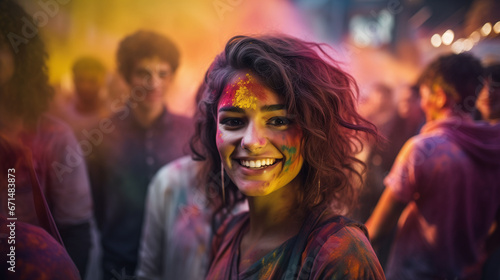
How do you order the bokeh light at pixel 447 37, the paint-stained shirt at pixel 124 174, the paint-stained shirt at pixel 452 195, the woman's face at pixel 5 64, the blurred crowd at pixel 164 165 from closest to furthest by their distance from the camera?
1. the woman's face at pixel 5 64
2. the blurred crowd at pixel 164 165
3. the paint-stained shirt at pixel 452 195
4. the bokeh light at pixel 447 37
5. the paint-stained shirt at pixel 124 174

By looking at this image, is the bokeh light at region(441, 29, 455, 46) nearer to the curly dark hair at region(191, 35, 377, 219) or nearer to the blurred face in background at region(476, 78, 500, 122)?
the blurred face in background at region(476, 78, 500, 122)

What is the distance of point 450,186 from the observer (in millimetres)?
2197

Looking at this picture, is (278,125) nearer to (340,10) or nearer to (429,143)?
(429,143)

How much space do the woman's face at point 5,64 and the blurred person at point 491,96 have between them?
264cm

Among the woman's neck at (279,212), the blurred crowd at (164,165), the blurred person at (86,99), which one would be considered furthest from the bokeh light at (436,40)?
the blurred person at (86,99)

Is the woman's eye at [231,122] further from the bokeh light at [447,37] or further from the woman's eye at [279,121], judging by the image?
the bokeh light at [447,37]

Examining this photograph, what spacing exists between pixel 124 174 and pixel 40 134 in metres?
0.84

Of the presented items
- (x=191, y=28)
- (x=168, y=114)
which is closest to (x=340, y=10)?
(x=191, y=28)

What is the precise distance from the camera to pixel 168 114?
280cm

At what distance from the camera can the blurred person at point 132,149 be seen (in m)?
2.64

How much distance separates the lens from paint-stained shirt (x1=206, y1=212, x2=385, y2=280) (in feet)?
3.82

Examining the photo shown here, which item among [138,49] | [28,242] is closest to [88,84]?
[138,49]

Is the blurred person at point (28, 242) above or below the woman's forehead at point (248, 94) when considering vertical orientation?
below

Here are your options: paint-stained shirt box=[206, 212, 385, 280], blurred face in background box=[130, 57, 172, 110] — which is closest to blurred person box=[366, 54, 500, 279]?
paint-stained shirt box=[206, 212, 385, 280]
